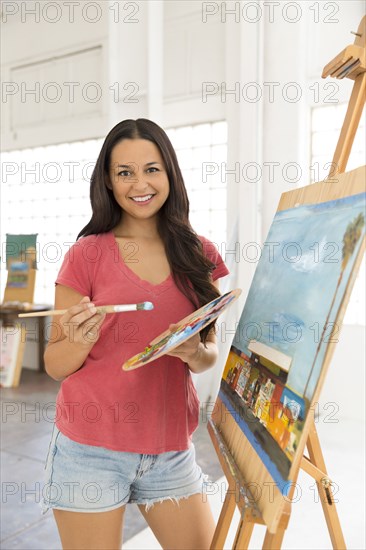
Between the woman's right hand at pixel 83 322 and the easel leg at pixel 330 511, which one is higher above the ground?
the woman's right hand at pixel 83 322

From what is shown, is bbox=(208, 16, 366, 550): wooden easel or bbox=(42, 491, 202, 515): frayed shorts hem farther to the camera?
bbox=(42, 491, 202, 515): frayed shorts hem

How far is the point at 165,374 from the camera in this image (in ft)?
4.14

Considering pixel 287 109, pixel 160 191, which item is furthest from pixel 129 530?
pixel 287 109

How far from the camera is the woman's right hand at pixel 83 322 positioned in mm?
1069

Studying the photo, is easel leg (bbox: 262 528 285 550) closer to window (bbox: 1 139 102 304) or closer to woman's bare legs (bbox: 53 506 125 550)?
woman's bare legs (bbox: 53 506 125 550)

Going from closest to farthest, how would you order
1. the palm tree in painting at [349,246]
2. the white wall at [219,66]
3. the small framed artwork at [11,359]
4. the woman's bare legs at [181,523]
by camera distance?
1. the palm tree in painting at [349,246]
2. the woman's bare legs at [181,523]
3. the white wall at [219,66]
4. the small framed artwork at [11,359]

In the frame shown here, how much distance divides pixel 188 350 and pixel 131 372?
0.16 m

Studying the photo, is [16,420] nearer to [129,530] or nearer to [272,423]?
[129,530]

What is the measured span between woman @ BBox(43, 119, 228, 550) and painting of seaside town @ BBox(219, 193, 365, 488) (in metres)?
0.13

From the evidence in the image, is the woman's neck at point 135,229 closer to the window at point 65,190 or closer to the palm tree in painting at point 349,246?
the palm tree in painting at point 349,246

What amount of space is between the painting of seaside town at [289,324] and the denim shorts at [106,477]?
211 mm

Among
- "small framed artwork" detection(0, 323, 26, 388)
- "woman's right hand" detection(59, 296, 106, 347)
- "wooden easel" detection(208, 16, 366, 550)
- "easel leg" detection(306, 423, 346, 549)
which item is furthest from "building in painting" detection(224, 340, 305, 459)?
"small framed artwork" detection(0, 323, 26, 388)

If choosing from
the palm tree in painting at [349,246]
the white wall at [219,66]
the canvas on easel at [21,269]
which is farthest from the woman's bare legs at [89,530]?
the canvas on easel at [21,269]

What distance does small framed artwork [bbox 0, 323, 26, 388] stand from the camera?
15.4ft
